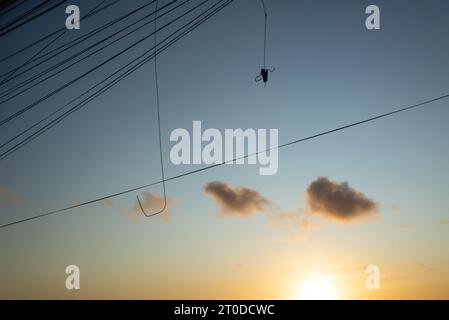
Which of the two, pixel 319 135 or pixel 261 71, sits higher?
Result: pixel 261 71
